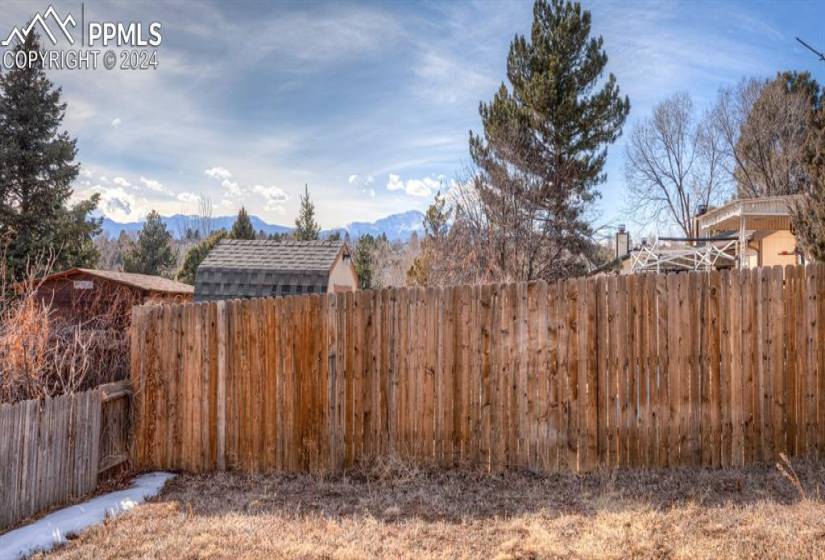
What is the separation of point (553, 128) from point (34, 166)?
17337 millimetres

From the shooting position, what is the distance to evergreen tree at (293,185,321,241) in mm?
31000

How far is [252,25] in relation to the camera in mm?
8430

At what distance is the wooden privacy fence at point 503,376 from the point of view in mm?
4848

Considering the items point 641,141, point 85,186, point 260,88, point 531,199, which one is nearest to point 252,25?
point 260,88

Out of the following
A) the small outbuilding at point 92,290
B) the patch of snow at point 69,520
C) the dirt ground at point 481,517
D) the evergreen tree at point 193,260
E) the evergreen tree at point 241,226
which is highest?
the evergreen tree at point 241,226

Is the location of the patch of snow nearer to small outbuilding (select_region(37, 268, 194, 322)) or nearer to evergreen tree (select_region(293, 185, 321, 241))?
small outbuilding (select_region(37, 268, 194, 322))

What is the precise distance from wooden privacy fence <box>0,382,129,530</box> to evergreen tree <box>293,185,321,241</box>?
2585 cm

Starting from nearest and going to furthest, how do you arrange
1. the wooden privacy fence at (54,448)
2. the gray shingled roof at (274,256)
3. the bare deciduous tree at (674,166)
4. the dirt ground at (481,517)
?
the dirt ground at (481,517) < the wooden privacy fence at (54,448) < the gray shingled roof at (274,256) < the bare deciduous tree at (674,166)

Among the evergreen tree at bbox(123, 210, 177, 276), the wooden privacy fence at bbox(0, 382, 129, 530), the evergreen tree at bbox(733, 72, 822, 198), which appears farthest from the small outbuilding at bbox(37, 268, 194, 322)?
the evergreen tree at bbox(733, 72, 822, 198)

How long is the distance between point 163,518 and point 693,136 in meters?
29.4

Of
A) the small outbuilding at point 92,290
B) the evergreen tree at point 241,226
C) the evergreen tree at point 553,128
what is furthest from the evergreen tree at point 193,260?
the evergreen tree at point 553,128

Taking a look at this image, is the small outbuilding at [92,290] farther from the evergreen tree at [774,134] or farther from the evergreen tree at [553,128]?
the evergreen tree at [774,134]

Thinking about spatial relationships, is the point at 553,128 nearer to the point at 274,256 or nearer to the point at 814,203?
the point at 274,256

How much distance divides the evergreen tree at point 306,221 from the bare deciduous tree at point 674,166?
16638 millimetres
